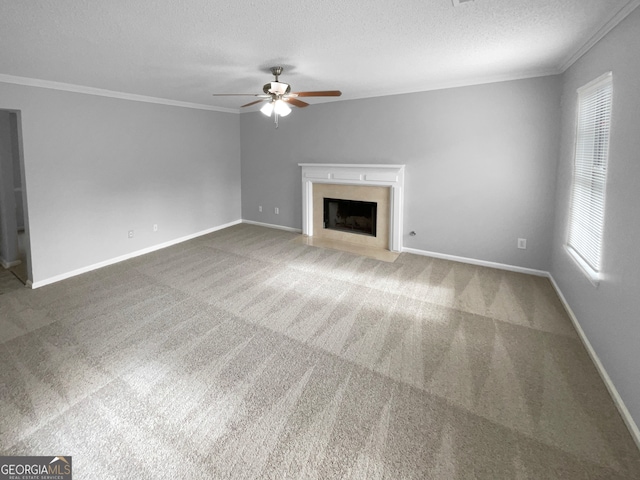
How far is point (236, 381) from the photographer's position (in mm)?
2189

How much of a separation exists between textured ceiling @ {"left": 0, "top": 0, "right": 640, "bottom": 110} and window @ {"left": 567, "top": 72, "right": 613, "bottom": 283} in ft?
1.63

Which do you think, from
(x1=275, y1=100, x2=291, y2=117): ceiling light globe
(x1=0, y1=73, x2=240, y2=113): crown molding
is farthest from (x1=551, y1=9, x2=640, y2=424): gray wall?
(x1=0, y1=73, x2=240, y2=113): crown molding

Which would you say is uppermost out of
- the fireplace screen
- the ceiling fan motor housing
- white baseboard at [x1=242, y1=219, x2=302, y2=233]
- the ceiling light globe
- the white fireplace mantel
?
the ceiling fan motor housing

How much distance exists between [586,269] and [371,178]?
3032 mm

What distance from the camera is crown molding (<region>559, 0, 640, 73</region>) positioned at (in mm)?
1973

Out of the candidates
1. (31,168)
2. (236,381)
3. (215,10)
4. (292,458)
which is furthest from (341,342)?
(31,168)

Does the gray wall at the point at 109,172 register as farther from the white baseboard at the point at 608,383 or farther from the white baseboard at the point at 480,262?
the white baseboard at the point at 608,383

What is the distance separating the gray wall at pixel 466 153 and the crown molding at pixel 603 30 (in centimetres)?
54

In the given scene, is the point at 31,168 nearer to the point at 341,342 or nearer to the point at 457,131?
the point at 341,342

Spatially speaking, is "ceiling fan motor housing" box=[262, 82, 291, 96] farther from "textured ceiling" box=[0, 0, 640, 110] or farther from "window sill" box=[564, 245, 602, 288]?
"window sill" box=[564, 245, 602, 288]

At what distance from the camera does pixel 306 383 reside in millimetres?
2168

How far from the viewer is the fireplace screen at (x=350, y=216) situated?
5.33 meters

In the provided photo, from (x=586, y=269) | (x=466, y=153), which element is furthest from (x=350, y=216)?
(x=586, y=269)

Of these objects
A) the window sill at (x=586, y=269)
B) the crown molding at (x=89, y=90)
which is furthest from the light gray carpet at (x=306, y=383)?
the crown molding at (x=89, y=90)
